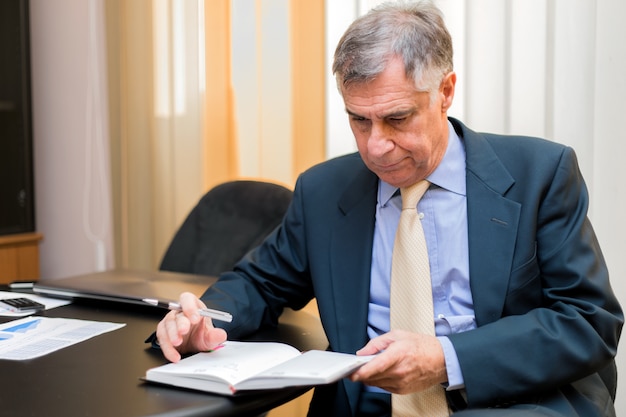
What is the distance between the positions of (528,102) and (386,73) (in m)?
0.96

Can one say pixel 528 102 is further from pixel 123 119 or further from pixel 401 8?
pixel 123 119

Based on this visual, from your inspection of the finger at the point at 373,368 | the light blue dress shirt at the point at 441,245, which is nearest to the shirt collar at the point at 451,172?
the light blue dress shirt at the point at 441,245

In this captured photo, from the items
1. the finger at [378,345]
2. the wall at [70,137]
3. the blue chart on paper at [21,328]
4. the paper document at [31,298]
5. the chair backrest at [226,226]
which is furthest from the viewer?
the wall at [70,137]

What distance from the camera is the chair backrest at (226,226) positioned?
7.88 feet

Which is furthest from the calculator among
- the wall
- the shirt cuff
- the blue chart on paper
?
the wall

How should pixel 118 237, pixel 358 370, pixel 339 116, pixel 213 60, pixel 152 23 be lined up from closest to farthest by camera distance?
pixel 358 370 → pixel 339 116 → pixel 213 60 → pixel 152 23 → pixel 118 237

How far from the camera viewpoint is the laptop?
5.86 feet

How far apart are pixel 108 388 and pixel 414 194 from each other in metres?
0.69

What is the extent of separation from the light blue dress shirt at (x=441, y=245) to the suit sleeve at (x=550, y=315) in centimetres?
9

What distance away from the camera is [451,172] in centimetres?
155

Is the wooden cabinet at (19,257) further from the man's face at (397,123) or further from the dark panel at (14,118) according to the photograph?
the man's face at (397,123)

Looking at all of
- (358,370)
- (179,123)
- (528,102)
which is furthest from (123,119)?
(358,370)

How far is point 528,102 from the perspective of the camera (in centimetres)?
224

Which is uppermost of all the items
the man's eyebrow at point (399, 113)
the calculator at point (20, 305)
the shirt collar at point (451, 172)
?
the man's eyebrow at point (399, 113)
